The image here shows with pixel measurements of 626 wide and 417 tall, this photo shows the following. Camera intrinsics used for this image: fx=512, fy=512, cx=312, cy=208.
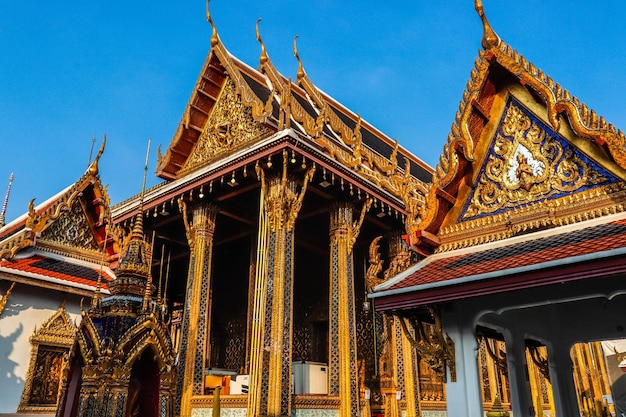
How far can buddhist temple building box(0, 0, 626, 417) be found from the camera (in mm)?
4129

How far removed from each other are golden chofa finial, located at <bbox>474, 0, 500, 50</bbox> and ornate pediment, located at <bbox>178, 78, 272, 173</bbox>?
6630mm

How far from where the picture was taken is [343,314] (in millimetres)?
10359

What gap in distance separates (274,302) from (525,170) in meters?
5.75

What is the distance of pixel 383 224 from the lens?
12.8 metres

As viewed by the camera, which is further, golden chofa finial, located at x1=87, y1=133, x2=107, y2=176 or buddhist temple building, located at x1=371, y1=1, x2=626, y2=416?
golden chofa finial, located at x1=87, y1=133, x2=107, y2=176

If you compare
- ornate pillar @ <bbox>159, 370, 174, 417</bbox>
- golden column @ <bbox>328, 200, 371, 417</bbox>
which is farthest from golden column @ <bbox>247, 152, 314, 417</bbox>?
ornate pillar @ <bbox>159, 370, 174, 417</bbox>

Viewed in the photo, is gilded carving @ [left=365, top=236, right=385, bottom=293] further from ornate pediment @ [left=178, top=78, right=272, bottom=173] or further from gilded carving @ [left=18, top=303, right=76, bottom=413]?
gilded carving @ [left=18, top=303, right=76, bottom=413]

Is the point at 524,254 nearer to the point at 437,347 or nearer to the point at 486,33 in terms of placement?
the point at 437,347

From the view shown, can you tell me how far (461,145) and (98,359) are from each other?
3648 mm

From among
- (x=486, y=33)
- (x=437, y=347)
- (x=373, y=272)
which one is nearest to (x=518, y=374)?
(x=437, y=347)

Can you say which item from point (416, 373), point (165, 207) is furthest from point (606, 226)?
point (165, 207)

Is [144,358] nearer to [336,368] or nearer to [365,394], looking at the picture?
[336,368]

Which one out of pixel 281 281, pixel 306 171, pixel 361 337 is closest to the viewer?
pixel 281 281

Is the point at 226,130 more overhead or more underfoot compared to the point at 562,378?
more overhead
